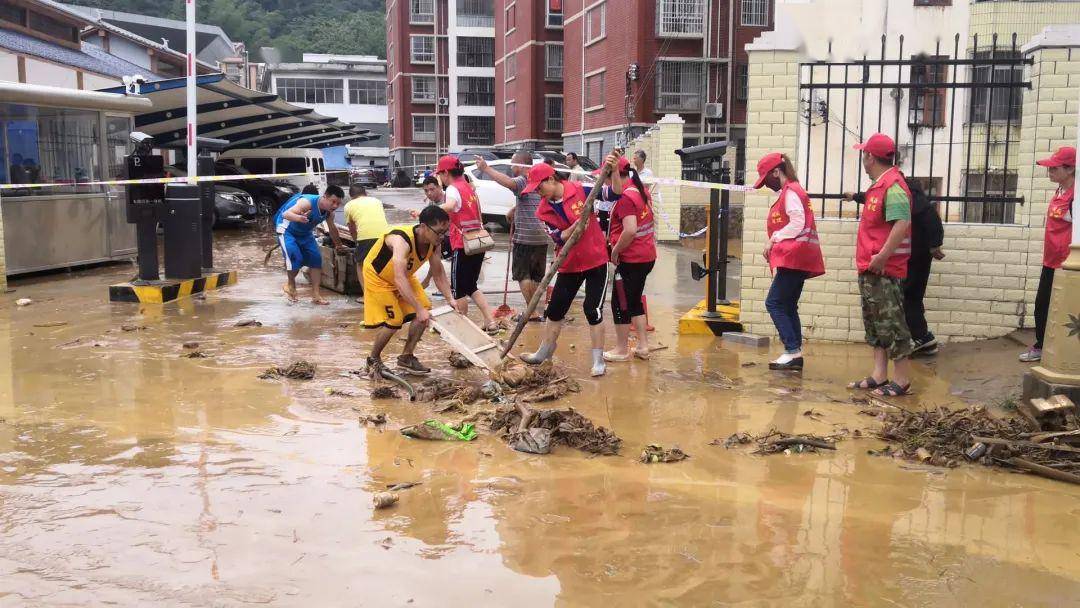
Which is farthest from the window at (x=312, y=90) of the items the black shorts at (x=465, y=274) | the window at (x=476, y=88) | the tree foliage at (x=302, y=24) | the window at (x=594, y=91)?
the black shorts at (x=465, y=274)

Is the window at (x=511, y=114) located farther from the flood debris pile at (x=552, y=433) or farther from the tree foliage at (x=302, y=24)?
the flood debris pile at (x=552, y=433)

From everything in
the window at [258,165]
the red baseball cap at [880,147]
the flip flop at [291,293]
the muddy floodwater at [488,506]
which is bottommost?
the muddy floodwater at [488,506]

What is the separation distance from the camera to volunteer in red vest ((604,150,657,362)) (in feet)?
25.6

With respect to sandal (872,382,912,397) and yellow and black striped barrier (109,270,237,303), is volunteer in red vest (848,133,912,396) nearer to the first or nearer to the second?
sandal (872,382,912,397)

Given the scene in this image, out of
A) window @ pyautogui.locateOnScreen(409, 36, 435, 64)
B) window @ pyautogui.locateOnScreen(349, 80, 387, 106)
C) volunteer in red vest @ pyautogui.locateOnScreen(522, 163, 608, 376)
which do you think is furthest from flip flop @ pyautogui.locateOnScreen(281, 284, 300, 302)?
window @ pyautogui.locateOnScreen(349, 80, 387, 106)

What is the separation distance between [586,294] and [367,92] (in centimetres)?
7472

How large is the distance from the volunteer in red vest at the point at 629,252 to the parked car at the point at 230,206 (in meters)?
16.8

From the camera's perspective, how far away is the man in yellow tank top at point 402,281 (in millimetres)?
7336

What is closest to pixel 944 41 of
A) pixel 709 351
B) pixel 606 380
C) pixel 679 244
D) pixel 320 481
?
pixel 679 244

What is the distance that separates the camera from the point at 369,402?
6773 mm

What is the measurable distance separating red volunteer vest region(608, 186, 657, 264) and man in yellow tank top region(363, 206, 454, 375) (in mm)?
1454

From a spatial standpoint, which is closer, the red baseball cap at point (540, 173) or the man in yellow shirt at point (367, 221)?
the red baseball cap at point (540, 173)

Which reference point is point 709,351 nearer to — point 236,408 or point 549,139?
point 236,408

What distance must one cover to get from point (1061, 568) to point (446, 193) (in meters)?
6.76
